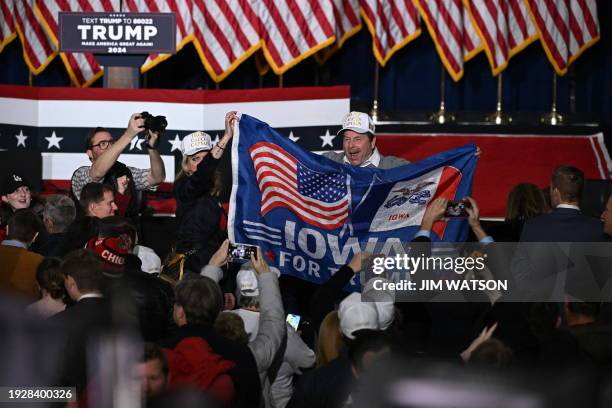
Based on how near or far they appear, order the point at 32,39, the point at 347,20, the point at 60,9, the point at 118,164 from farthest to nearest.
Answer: the point at 32,39 < the point at 347,20 < the point at 60,9 < the point at 118,164

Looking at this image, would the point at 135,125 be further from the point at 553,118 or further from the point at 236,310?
the point at 553,118

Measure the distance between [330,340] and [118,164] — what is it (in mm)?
3708

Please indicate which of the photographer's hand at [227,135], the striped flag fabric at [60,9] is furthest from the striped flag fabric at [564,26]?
the photographer's hand at [227,135]

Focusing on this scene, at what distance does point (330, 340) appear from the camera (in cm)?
548

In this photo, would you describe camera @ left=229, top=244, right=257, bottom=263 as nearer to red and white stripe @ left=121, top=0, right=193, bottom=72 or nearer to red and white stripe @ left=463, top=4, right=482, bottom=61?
red and white stripe @ left=121, top=0, right=193, bottom=72

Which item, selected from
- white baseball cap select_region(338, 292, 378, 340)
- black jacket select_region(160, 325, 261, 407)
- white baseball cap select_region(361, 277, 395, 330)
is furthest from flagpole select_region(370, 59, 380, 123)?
black jacket select_region(160, 325, 261, 407)

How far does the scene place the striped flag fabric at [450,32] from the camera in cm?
1284

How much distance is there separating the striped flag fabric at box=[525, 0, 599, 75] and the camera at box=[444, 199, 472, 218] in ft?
20.7

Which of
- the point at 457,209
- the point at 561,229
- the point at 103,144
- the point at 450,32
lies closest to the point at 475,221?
the point at 457,209

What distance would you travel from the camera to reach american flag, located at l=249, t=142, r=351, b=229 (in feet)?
24.5

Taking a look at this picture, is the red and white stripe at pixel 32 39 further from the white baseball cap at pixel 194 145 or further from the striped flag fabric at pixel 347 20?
the white baseball cap at pixel 194 145

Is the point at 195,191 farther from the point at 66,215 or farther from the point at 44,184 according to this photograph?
the point at 44,184

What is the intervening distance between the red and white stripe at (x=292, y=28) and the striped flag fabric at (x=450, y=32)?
1.03 metres

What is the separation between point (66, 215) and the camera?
24.3 feet
